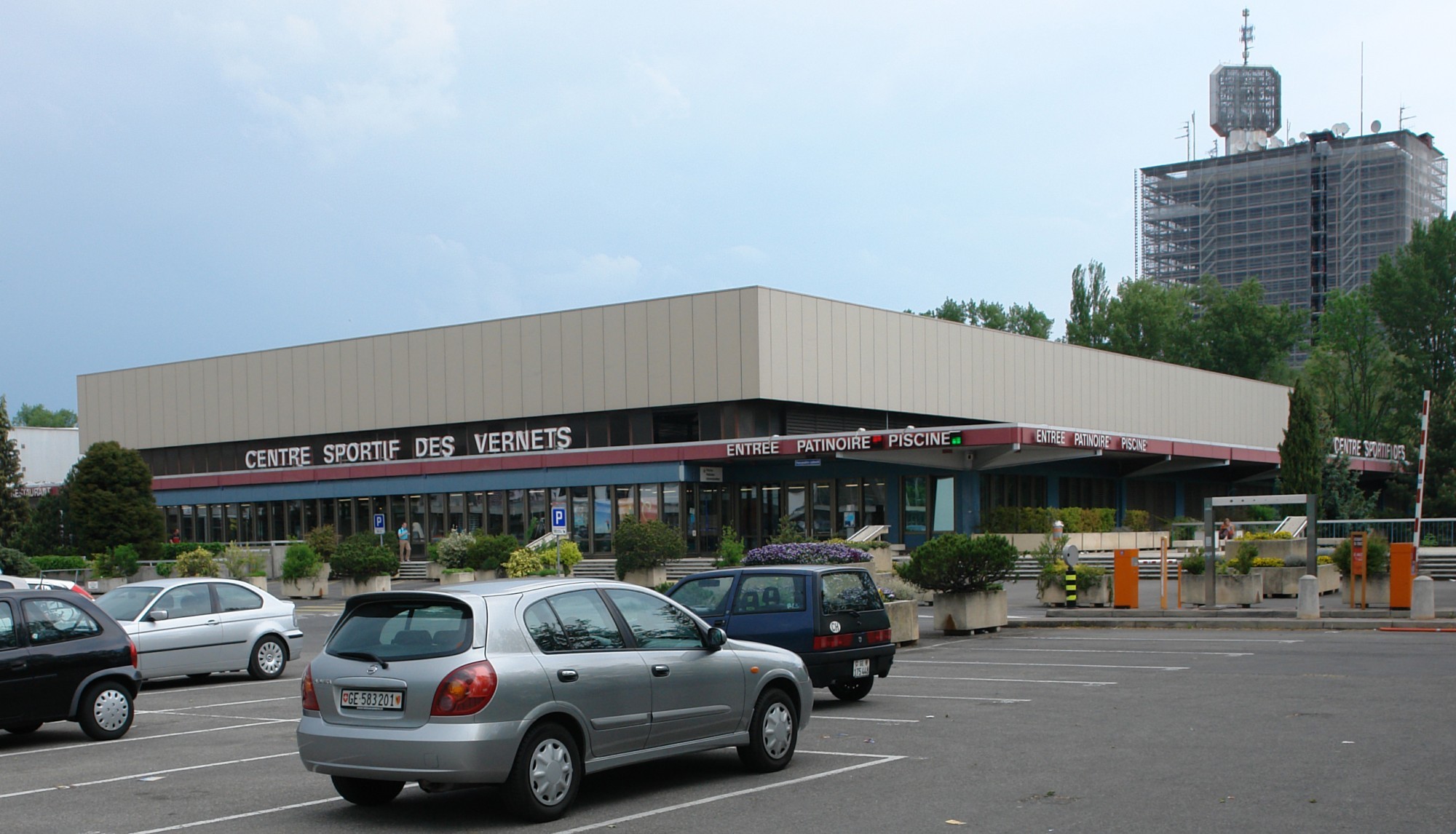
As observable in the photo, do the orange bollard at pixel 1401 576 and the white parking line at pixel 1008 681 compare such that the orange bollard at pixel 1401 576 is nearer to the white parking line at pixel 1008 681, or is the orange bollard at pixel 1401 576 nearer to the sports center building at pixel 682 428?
the white parking line at pixel 1008 681

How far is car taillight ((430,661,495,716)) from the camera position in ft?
27.5

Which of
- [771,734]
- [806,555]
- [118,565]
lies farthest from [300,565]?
[771,734]

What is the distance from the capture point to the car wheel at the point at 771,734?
1043 centimetres

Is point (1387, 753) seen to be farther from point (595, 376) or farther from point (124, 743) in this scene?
point (595, 376)

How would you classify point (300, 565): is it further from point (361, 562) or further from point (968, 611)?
point (968, 611)

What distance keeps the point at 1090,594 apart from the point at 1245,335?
71.7m

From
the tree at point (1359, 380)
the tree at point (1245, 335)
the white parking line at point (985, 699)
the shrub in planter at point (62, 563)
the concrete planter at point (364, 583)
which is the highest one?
the tree at point (1245, 335)

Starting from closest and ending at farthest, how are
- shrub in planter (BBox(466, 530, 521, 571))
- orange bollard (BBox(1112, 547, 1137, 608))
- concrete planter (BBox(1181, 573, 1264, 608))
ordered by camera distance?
orange bollard (BBox(1112, 547, 1137, 608)) < concrete planter (BBox(1181, 573, 1264, 608)) < shrub in planter (BBox(466, 530, 521, 571))

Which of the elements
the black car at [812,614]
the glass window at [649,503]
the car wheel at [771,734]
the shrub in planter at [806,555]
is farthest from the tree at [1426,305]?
the car wheel at [771,734]

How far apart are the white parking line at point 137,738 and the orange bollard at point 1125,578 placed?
17884 mm

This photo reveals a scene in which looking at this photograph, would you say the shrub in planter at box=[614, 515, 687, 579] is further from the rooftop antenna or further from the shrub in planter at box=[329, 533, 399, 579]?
the rooftop antenna

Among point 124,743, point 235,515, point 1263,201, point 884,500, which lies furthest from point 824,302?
point 1263,201

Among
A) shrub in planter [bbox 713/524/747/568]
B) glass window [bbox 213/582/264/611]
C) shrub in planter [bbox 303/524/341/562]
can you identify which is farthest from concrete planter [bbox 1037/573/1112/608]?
shrub in planter [bbox 303/524/341/562]

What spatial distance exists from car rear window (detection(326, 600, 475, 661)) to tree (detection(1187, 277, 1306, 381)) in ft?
304
